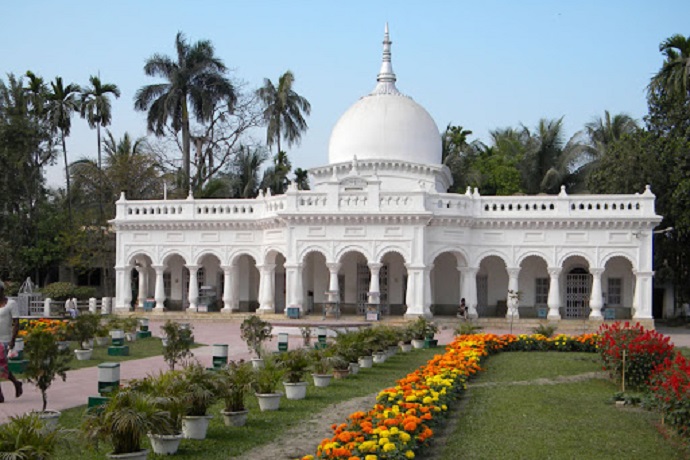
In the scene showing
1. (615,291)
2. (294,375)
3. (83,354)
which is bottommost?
(83,354)

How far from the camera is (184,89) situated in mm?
47875

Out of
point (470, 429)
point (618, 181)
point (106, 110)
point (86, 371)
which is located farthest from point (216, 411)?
point (106, 110)

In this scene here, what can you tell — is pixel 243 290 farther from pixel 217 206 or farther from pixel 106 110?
pixel 106 110

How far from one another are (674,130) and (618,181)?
3.29m

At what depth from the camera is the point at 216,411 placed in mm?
12188

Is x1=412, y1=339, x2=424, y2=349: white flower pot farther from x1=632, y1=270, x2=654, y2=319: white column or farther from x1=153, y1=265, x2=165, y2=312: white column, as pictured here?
x1=153, y1=265, x2=165, y2=312: white column

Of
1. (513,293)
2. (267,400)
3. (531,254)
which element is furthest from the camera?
(531,254)

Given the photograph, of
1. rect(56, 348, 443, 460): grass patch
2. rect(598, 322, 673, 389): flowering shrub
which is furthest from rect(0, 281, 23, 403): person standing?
rect(598, 322, 673, 389): flowering shrub

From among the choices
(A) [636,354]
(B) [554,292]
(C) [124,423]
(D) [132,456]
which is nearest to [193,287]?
(B) [554,292]

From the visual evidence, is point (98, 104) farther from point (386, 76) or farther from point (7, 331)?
point (7, 331)

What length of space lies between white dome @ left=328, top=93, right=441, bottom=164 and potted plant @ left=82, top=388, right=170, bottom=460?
92.3 ft

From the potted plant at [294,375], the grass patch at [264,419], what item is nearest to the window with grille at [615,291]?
the grass patch at [264,419]

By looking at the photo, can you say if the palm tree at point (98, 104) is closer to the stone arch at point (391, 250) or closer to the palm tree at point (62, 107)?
the palm tree at point (62, 107)

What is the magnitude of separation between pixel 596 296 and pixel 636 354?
1833 cm
